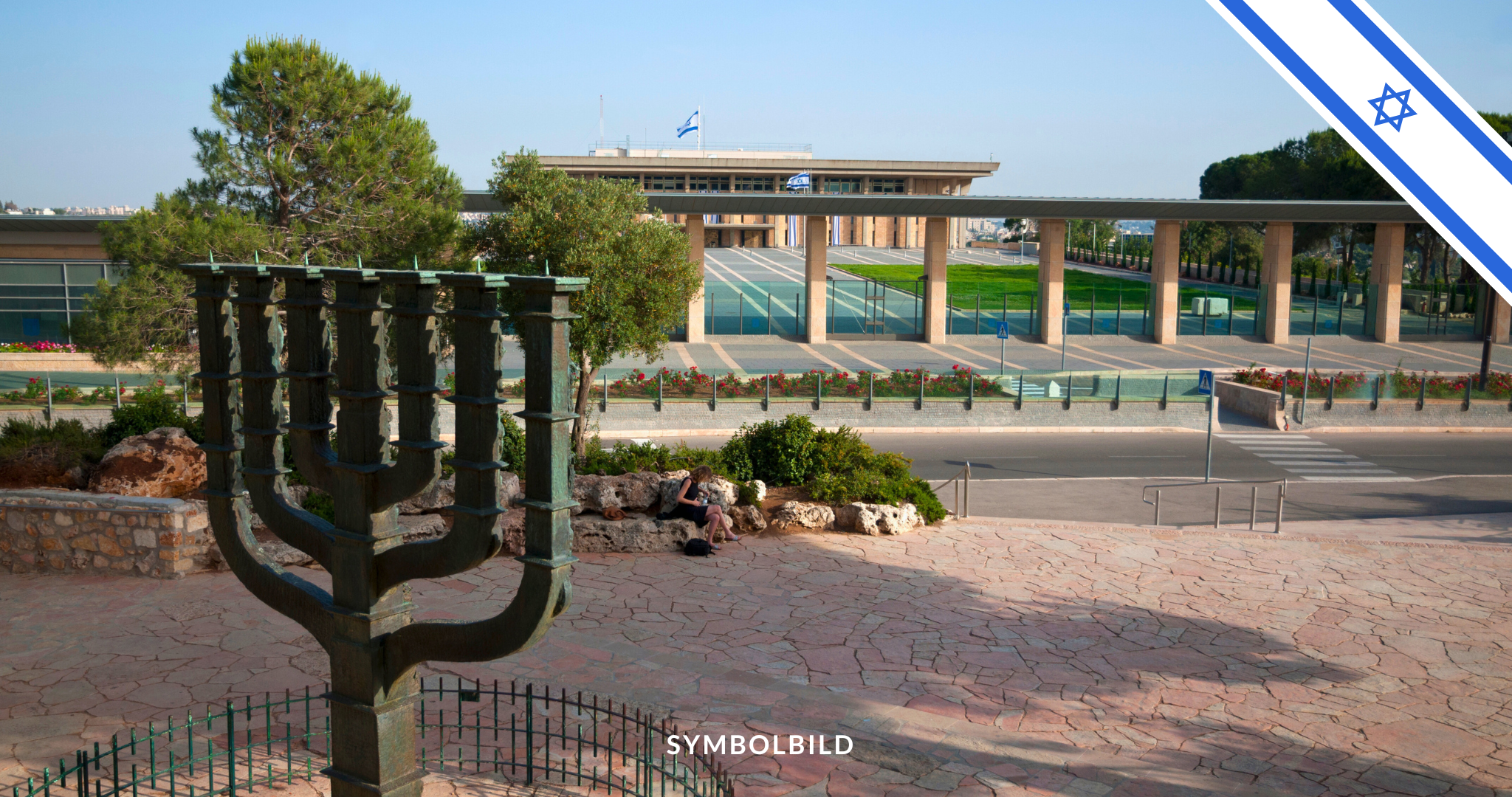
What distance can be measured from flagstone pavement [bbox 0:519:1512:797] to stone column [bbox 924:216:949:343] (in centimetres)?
2857

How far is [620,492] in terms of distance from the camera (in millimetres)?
13844

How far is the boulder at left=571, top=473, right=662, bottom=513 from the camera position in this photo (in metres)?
13.7

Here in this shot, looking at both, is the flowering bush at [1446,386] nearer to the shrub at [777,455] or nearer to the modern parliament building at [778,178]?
the shrub at [777,455]

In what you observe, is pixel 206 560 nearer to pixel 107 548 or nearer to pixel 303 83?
pixel 107 548

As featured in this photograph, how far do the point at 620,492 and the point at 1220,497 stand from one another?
38.2 feet

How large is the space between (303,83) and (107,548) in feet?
26.9

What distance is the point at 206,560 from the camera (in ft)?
38.8

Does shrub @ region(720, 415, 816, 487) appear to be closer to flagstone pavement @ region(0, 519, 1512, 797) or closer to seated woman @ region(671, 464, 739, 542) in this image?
seated woman @ region(671, 464, 739, 542)

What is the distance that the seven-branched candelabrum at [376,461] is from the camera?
4.77 m

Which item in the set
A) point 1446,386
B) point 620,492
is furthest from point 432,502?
point 1446,386

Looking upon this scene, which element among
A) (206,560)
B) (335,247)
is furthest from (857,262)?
(206,560)

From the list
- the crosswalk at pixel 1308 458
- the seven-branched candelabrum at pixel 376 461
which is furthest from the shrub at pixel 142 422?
the crosswalk at pixel 1308 458

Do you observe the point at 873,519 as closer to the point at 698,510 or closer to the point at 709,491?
the point at 709,491

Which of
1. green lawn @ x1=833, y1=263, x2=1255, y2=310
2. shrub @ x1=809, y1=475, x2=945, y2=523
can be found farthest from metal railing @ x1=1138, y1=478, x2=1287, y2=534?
green lawn @ x1=833, y1=263, x2=1255, y2=310
